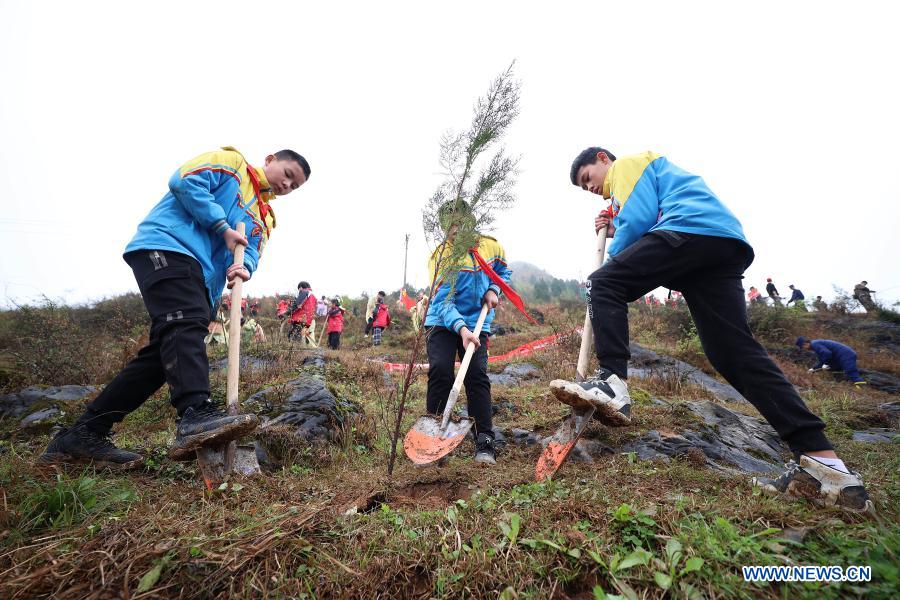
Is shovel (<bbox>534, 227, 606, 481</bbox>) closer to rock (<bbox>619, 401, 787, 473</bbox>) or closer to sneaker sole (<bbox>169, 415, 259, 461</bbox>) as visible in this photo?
rock (<bbox>619, 401, 787, 473</bbox>)

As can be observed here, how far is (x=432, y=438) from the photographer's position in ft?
10.1

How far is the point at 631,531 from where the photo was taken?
4.94 ft

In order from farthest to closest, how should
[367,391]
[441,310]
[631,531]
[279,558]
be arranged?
1. [367,391]
2. [441,310]
3. [631,531]
4. [279,558]

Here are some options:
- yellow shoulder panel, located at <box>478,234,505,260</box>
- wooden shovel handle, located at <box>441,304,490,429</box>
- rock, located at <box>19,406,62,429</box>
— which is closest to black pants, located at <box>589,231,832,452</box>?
wooden shovel handle, located at <box>441,304,490,429</box>

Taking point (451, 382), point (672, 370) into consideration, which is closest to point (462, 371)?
point (451, 382)

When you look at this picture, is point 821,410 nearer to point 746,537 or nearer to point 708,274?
point 708,274

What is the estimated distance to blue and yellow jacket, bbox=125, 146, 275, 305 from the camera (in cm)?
248

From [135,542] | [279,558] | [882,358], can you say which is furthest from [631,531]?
[882,358]

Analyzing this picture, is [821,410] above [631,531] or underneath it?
underneath

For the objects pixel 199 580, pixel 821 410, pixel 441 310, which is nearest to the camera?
pixel 199 580

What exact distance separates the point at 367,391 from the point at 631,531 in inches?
191

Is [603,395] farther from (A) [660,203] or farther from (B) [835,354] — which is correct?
(B) [835,354]

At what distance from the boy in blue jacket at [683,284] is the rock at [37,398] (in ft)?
18.2

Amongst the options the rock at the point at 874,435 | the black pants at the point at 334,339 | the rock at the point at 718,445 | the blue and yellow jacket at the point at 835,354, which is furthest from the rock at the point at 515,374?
the black pants at the point at 334,339
